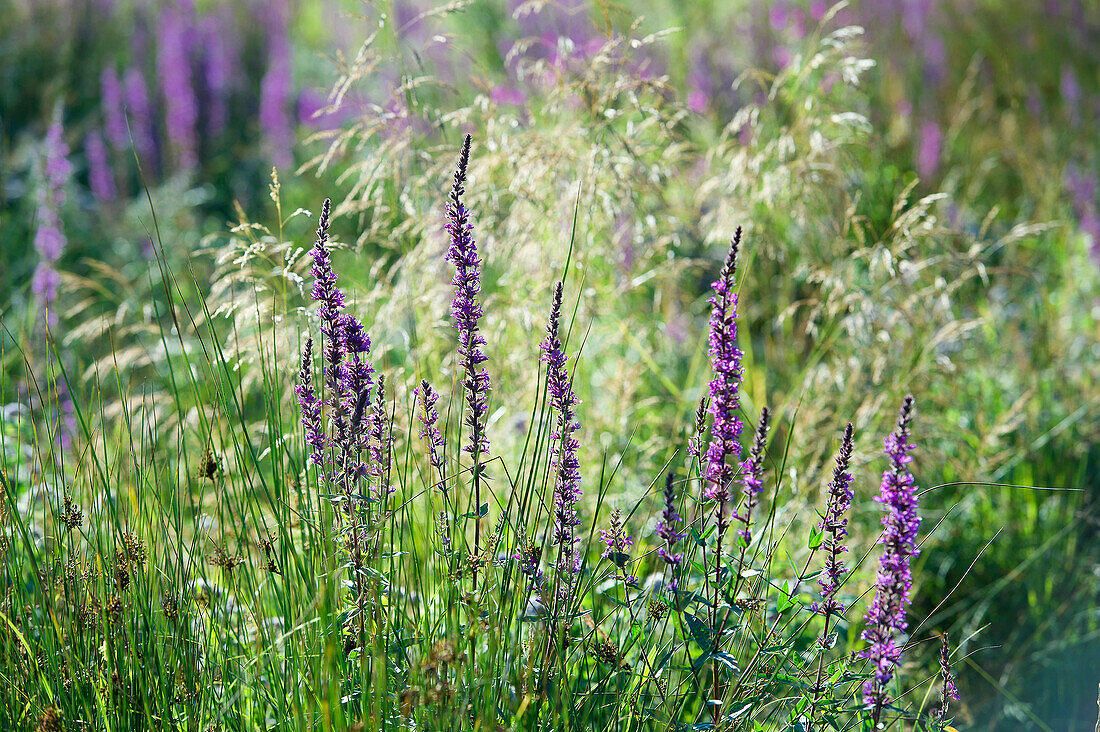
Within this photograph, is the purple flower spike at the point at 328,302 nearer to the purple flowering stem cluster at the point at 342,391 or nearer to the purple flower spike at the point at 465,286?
the purple flowering stem cluster at the point at 342,391

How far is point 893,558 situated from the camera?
155cm

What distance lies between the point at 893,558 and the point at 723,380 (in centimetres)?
40

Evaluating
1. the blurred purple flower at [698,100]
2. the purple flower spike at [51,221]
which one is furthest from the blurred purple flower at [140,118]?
the blurred purple flower at [698,100]

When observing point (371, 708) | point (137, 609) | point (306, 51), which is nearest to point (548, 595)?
point (371, 708)

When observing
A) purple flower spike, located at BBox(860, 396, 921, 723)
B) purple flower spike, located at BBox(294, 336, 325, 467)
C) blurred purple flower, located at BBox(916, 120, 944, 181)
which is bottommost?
purple flower spike, located at BBox(860, 396, 921, 723)

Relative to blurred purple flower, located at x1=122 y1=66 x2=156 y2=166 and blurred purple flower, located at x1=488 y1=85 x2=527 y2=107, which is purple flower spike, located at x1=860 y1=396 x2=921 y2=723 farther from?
blurred purple flower, located at x1=122 y1=66 x2=156 y2=166

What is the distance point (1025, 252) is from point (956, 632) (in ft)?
9.18

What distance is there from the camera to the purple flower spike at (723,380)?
65.0 inches

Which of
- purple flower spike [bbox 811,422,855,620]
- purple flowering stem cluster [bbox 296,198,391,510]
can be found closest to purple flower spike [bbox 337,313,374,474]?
purple flowering stem cluster [bbox 296,198,391,510]

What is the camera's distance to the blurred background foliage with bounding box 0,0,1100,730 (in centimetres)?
298

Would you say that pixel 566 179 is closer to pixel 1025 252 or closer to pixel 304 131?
pixel 1025 252

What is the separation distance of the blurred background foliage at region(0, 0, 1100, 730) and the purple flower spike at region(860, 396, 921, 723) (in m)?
0.17

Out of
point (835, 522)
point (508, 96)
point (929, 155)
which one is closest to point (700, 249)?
point (929, 155)

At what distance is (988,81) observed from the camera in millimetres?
7562
